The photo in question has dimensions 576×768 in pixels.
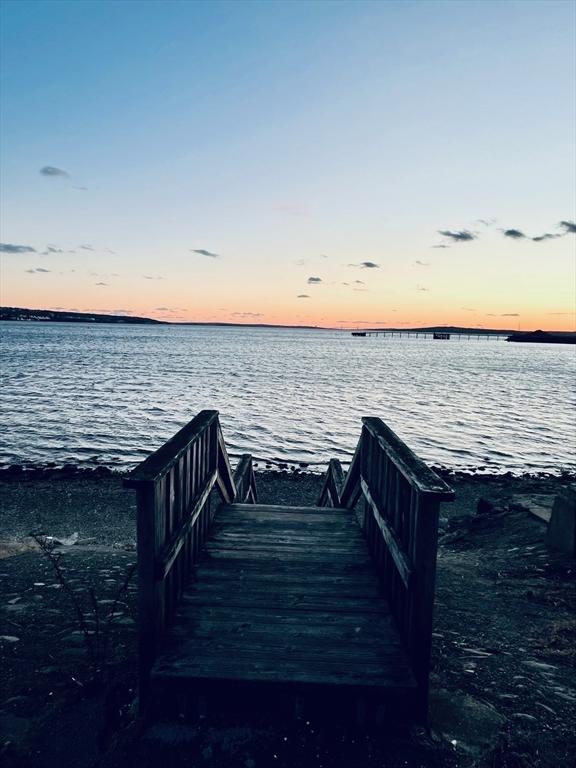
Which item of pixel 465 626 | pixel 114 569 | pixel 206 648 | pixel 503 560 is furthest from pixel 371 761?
pixel 503 560

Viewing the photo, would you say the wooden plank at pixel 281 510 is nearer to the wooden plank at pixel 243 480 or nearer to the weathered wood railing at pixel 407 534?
the wooden plank at pixel 243 480

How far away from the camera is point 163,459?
156 inches

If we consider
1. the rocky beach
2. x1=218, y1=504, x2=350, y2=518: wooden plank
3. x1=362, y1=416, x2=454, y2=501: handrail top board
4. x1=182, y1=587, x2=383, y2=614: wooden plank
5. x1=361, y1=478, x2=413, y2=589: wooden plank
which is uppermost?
x1=362, y1=416, x2=454, y2=501: handrail top board

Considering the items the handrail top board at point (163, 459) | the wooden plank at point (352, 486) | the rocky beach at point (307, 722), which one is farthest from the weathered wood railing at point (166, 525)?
the wooden plank at point (352, 486)

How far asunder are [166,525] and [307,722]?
5.47 ft

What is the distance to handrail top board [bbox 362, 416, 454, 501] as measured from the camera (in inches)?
137

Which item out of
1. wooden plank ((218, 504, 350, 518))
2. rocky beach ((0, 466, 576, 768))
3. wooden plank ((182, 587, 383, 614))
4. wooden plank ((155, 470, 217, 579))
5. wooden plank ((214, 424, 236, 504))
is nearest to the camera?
rocky beach ((0, 466, 576, 768))

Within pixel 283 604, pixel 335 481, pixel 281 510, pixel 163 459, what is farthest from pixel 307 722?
pixel 335 481

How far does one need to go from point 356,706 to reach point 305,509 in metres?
3.85

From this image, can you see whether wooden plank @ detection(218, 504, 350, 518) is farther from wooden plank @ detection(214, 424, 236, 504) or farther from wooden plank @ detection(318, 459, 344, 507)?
wooden plank @ detection(318, 459, 344, 507)

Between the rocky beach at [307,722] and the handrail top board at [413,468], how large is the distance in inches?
32.9

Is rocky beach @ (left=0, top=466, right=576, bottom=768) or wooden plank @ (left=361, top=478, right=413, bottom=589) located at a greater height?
wooden plank @ (left=361, top=478, right=413, bottom=589)

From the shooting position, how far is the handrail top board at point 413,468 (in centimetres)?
347

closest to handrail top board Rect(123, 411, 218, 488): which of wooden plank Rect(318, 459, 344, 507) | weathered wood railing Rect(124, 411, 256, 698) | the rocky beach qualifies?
weathered wood railing Rect(124, 411, 256, 698)
